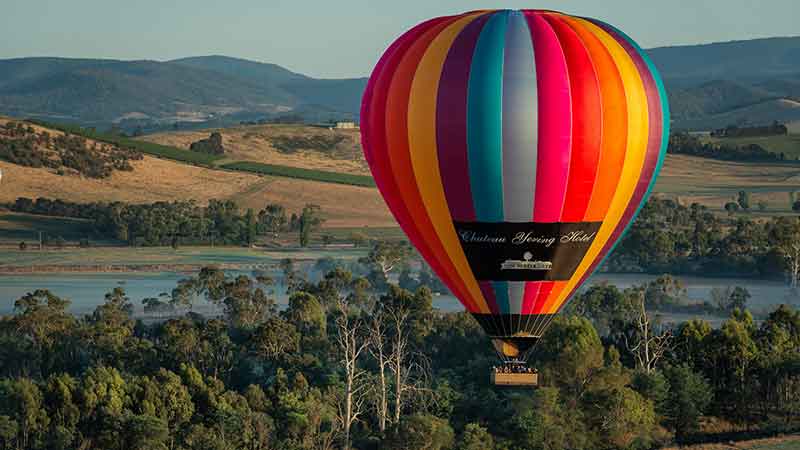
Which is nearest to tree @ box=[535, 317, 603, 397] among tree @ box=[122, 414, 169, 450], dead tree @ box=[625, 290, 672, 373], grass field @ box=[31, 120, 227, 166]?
dead tree @ box=[625, 290, 672, 373]

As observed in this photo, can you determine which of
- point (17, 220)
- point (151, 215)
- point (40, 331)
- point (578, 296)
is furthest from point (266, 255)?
point (40, 331)

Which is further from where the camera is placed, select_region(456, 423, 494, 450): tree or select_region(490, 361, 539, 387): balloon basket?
select_region(456, 423, 494, 450): tree

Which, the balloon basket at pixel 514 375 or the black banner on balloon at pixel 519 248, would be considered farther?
the black banner on balloon at pixel 519 248

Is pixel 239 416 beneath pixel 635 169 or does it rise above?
beneath

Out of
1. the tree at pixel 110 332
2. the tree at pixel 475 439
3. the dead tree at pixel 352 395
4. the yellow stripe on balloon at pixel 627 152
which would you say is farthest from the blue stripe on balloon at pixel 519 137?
the tree at pixel 110 332

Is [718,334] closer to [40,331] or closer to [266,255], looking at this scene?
[40,331]

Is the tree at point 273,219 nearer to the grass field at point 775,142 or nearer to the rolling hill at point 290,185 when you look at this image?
the rolling hill at point 290,185

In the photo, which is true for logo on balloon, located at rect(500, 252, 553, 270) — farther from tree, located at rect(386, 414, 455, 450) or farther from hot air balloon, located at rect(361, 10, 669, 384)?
tree, located at rect(386, 414, 455, 450)
